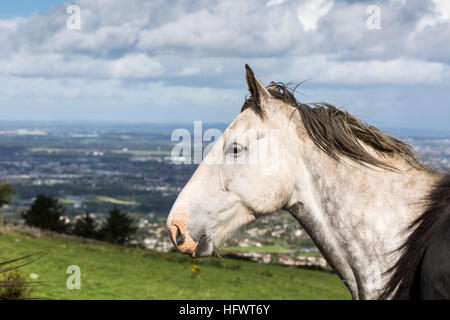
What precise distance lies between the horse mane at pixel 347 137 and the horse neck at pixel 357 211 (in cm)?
6

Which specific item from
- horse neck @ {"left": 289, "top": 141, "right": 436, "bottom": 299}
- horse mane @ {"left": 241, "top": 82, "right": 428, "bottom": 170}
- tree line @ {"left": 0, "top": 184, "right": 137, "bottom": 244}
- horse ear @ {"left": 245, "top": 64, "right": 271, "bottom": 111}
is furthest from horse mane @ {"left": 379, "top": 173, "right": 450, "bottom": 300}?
tree line @ {"left": 0, "top": 184, "right": 137, "bottom": 244}

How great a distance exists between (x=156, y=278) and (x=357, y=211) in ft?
48.6

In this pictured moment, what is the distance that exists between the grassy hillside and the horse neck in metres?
10.5

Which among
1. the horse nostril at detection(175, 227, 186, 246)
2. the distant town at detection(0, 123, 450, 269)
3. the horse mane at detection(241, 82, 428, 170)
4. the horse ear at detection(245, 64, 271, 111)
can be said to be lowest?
the distant town at detection(0, 123, 450, 269)

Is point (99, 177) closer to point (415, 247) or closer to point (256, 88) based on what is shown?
point (256, 88)

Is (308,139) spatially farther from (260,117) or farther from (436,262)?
(436,262)

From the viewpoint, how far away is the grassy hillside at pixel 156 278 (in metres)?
13.6

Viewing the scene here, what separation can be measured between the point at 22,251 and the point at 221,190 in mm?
17113

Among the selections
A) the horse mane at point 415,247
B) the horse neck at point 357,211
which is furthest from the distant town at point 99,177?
the horse mane at point 415,247

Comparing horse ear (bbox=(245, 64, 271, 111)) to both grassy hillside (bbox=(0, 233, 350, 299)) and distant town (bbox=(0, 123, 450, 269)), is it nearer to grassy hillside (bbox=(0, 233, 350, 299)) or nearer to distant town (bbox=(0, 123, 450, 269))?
distant town (bbox=(0, 123, 450, 269))

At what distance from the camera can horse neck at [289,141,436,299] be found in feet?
8.75

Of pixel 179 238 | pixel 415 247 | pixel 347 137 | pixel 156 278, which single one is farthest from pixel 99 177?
pixel 415 247
